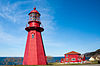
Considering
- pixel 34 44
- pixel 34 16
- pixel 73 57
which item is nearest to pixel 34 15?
pixel 34 16

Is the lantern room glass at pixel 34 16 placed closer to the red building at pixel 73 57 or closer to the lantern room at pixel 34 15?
the lantern room at pixel 34 15

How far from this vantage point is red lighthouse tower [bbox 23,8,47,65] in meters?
25.5

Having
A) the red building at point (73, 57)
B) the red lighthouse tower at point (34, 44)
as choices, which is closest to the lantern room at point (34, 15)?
the red lighthouse tower at point (34, 44)

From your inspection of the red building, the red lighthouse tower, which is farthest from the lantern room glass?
the red building

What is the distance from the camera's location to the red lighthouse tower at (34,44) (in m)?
25.5

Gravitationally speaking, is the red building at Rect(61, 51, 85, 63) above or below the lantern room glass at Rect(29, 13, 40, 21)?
below

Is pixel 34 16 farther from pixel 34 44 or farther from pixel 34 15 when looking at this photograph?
pixel 34 44

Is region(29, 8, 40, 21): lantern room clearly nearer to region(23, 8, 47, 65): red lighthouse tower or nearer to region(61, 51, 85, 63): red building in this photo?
region(23, 8, 47, 65): red lighthouse tower

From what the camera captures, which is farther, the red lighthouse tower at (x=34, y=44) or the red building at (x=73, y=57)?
the red building at (x=73, y=57)

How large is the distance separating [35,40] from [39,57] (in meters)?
4.00

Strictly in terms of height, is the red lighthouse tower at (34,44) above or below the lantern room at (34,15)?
below

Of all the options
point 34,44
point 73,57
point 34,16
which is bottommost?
point 73,57

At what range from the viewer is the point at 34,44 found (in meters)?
26.2

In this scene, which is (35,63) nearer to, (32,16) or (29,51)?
(29,51)
